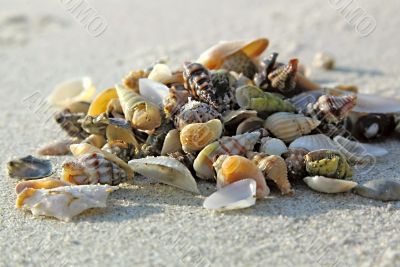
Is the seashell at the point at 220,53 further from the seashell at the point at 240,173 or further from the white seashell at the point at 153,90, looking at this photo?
the seashell at the point at 240,173

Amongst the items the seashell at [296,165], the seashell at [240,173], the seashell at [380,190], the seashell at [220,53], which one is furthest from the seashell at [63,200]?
the seashell at [220,53]

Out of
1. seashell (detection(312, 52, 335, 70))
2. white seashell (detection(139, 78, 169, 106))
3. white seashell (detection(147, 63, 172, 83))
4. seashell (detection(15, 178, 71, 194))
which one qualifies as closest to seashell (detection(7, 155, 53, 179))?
seashell (detection(15, 178, 71, 194))

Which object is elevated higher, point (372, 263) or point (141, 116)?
point (141, 116)

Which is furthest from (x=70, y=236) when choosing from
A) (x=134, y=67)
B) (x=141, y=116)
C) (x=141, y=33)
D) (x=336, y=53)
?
(x=141, y=33)

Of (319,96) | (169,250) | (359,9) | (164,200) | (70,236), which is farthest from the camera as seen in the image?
(359,9)

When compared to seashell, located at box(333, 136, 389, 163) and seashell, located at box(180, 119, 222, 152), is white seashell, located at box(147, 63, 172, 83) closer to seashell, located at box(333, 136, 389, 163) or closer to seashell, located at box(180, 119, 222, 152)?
seashell, located at box(180, 119, 222, 152)

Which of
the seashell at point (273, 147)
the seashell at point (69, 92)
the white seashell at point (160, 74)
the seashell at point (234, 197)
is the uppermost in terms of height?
the white seashell at point (160, 74)

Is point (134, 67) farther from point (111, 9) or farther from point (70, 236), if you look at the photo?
point (70, 236)

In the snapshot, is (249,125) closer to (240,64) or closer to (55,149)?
(240,64)
